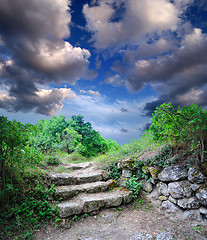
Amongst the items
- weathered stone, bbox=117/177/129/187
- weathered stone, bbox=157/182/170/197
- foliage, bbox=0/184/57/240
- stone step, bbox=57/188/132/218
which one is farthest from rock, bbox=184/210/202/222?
foliage, bbox=0/184/57/240

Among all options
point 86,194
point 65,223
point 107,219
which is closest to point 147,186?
point 107,219

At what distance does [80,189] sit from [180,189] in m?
3.32

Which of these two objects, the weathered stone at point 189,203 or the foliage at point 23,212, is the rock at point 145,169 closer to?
the weathered stone at point 189,203

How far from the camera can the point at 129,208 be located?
5203 mm

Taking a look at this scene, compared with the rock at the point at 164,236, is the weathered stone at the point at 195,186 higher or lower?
higher

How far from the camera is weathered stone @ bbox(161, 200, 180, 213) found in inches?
186

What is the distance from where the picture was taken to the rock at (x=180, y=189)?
4606 millimetres

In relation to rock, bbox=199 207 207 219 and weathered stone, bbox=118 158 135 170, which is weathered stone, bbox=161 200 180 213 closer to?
rock, bbox=199 207 207 219

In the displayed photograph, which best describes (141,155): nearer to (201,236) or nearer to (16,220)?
(201,236)

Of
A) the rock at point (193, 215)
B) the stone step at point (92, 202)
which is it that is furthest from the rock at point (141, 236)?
the rock at point (193, 215)

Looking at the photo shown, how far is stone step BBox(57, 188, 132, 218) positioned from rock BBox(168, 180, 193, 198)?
1.45m

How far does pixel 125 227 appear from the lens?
14.2ft

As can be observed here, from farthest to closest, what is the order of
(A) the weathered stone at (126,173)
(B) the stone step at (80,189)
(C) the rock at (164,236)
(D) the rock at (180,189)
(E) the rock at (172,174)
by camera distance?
(A) the weathered stone at (126,173)
(B) the stone step at (80,189)
(E) the rock at (172,174)
(D) the rock at (180,189)
(C) the rock at (164,236)

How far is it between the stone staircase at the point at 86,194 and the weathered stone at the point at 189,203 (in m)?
1.65
